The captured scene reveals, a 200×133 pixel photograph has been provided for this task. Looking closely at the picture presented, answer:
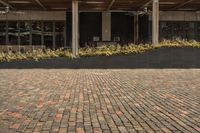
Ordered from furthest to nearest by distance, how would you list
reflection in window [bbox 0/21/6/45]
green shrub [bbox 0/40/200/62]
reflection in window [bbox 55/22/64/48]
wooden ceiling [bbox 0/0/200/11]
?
reflection in window [bbox 55/22/64/48]
reflection in window [bbox 0/21/6/45]
wooden ceiling [bbox 0/0/200/11]
green shrub [bbox 0/40/200/62]

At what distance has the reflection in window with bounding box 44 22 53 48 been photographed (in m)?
32.0

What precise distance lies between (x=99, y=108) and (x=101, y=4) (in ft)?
69.9

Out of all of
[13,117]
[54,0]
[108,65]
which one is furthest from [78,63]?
[13,117]

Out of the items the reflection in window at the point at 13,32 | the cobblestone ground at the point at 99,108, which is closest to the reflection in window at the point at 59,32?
the reflection in window at the point at 13,32

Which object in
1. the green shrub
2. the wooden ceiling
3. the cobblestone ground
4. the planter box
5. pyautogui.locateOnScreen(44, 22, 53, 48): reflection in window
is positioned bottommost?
the cobblestone ground

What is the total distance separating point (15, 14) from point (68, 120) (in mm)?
26148

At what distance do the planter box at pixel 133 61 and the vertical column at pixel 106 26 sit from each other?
13.1 metres

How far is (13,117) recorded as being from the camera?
660 centimetres

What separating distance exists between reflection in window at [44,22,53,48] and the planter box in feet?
42.7

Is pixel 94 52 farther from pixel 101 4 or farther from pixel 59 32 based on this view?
pixel 59 32

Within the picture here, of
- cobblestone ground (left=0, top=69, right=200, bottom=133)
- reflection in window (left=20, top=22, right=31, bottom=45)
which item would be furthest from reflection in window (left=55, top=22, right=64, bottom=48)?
cobblestone ground (left=0, top=69, right=200, bottom=133)

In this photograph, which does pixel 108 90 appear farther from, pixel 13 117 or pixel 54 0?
pixel 54 0

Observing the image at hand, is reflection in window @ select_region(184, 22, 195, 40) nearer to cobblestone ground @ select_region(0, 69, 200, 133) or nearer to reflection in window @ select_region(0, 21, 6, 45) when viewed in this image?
reflection in window @ select_region(0, 21, 6, 45)

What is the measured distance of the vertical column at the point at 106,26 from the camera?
1280 inches
